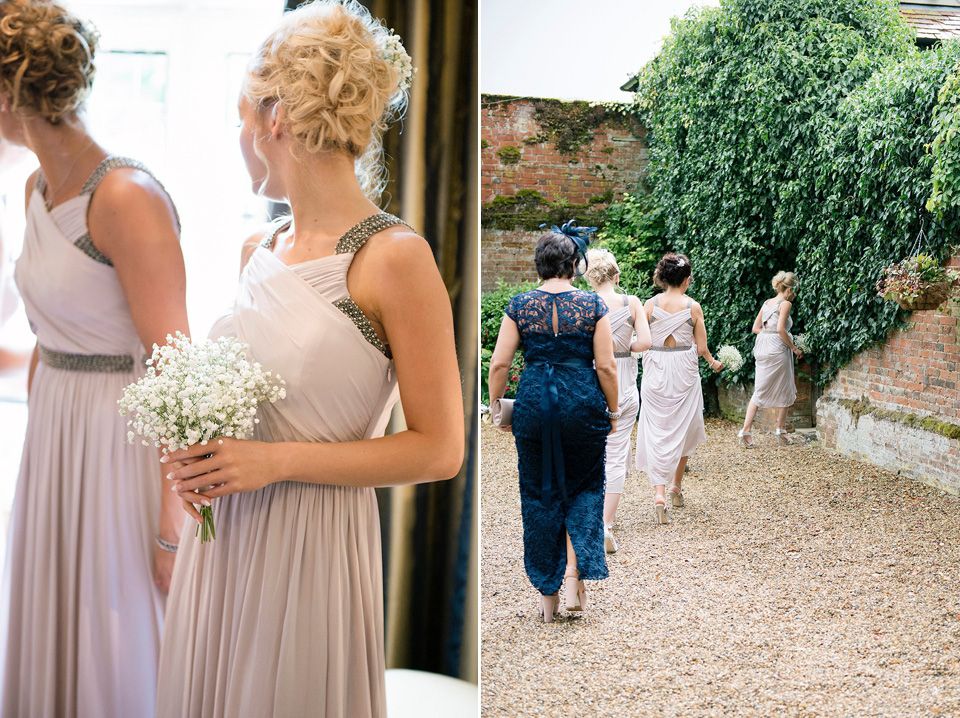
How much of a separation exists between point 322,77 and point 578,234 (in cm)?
159

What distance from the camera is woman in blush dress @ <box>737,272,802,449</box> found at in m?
2.74

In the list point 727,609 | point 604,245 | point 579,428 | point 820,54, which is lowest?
point 727,609

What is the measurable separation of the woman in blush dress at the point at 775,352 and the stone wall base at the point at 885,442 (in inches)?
6.7

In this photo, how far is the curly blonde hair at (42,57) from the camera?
161cm

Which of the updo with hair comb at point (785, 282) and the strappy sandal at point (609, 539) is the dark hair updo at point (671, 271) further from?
the strappy sandal at point (609, 539)

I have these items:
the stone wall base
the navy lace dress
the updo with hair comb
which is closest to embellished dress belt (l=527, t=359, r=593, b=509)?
the navy lace dress

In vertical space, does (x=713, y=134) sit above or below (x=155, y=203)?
above

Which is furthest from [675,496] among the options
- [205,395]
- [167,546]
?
[205,395]

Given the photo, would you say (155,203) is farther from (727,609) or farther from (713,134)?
(727,609)

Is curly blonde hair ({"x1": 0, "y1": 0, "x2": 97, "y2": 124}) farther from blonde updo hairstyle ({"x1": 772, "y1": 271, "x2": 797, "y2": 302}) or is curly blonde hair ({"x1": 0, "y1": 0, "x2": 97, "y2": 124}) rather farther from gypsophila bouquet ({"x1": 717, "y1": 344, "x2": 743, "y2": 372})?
blonde updo hairstyle ({"x1": 772, "y1": 271, "x2": 797, "y2": 302})

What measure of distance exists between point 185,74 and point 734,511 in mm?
2394

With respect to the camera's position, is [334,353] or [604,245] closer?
[334,353]

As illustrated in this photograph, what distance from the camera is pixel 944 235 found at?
2.70 metres

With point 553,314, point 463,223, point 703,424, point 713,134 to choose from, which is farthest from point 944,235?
point 463,223
